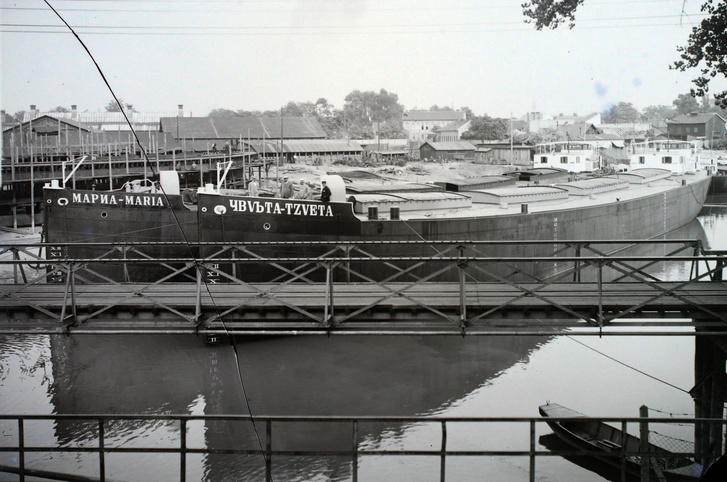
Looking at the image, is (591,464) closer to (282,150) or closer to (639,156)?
(282,150)

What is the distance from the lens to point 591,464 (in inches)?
273

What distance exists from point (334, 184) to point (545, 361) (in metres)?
4.37

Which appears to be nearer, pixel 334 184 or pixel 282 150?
pixel 334 184

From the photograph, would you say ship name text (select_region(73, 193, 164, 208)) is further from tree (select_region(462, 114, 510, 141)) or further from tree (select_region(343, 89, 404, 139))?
tree (select_region(462, 114, 510, 141))

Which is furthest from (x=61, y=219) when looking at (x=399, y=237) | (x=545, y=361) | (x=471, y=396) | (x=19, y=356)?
(x=545, y=361)

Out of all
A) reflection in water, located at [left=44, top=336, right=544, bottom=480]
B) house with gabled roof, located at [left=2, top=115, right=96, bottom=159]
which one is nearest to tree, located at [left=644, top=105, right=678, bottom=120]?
reflection in water, located at [left=44, top=336, right=544, bottom=480]

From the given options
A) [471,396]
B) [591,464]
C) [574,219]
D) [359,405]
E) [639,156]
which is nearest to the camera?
[591,464]

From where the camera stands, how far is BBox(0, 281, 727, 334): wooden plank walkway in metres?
5.50

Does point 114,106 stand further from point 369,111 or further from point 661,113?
point 661,113

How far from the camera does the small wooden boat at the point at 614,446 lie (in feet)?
20.1

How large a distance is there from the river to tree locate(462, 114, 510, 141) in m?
19.2

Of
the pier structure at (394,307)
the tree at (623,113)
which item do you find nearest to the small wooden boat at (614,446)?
the pier structure at (394,307)

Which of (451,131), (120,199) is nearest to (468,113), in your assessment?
(451,131)

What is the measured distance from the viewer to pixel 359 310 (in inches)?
215
